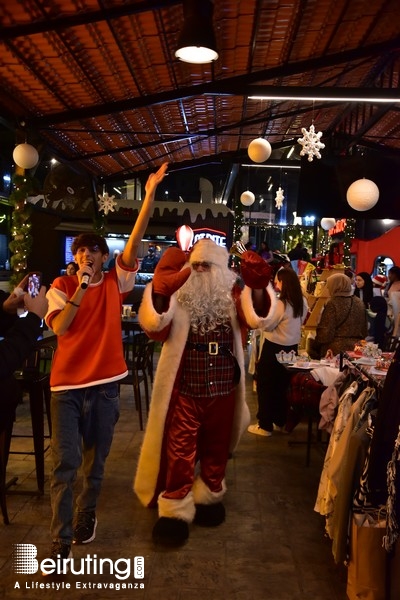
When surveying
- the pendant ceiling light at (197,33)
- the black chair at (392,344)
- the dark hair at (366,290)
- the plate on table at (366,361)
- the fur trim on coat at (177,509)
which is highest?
the pendant ceiling light at (197,33)

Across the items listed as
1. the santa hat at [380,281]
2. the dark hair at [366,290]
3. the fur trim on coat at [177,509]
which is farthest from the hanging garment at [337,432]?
the santa hat at [380,281]

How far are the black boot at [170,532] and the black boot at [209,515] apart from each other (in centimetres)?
25

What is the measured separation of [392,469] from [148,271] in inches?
500

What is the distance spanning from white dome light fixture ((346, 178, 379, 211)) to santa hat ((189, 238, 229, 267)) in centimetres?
379

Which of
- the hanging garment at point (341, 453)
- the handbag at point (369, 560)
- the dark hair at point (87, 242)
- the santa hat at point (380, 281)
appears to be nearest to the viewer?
the handbag at point (369, 560)

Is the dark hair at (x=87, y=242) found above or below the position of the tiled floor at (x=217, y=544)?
above

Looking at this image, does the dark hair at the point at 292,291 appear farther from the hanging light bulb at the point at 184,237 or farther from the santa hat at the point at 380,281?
the santa hat at the point at 380,281

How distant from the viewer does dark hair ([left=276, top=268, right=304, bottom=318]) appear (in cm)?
556

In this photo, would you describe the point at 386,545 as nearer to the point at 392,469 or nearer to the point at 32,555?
the point at 392,469

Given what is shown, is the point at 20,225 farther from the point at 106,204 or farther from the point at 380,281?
the point at 380,281

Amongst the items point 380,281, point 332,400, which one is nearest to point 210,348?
point 332,400

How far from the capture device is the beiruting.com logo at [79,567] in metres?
2.89

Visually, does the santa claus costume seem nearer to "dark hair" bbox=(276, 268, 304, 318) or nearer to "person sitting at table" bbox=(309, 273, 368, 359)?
"person sitting at table" bbox=(309, 273, 368, 359)

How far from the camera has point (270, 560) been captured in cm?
321
